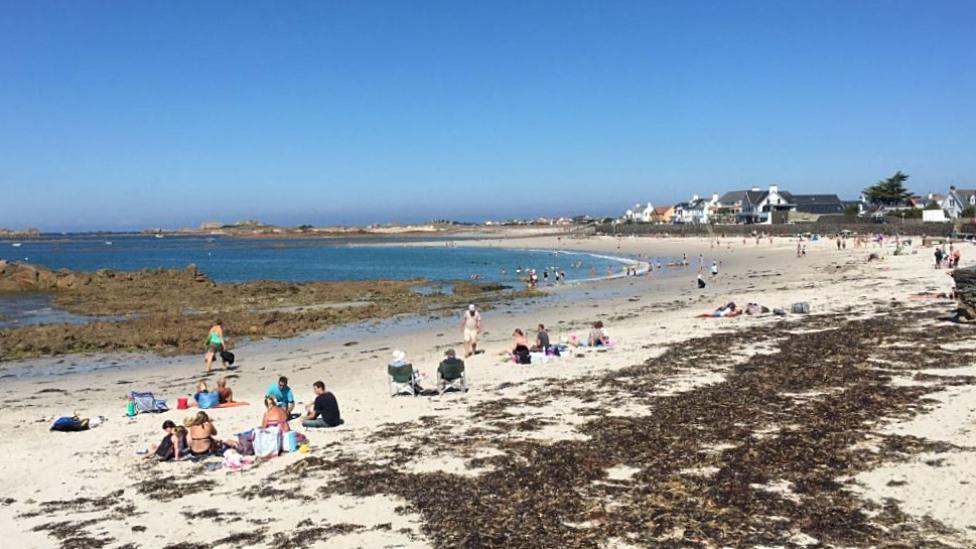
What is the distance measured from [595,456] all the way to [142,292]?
122ft

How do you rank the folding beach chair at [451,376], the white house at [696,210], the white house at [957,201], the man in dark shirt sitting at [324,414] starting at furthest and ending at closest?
the white house at [696,210] < the white house at [957,201] < the folding beach chair at [451,376] < the man in dark shirt sitting at [324,414]

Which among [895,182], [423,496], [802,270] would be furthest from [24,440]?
[895,182]

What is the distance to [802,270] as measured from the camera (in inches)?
1687

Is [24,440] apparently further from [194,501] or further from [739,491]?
[739,491]

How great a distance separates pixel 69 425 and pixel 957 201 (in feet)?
350

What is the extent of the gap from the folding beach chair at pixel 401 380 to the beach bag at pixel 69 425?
547cm

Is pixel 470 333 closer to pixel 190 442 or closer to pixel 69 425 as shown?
pixel 190 442

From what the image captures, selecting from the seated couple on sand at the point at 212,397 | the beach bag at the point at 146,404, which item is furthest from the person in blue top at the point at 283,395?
the beach bag at the point at 146,404

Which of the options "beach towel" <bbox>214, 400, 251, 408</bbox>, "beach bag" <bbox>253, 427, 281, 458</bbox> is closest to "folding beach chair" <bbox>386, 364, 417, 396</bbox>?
"beach towel" <bbox>214, 400, 251, 408</bbox>

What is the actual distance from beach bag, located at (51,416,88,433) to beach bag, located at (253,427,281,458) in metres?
4.44

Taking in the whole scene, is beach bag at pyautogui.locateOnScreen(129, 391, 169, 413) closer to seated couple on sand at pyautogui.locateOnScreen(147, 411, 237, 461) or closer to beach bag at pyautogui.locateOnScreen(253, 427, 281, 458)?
seated couple on sand at pyautogui.locateOnScreen(147, 411, 237, 461)

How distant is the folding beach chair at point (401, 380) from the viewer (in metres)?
14.0

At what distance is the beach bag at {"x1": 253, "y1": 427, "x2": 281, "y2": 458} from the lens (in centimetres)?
1043

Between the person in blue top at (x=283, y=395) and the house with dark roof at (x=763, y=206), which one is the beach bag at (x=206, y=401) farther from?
the house with dark roof at (x=763, y=206)
